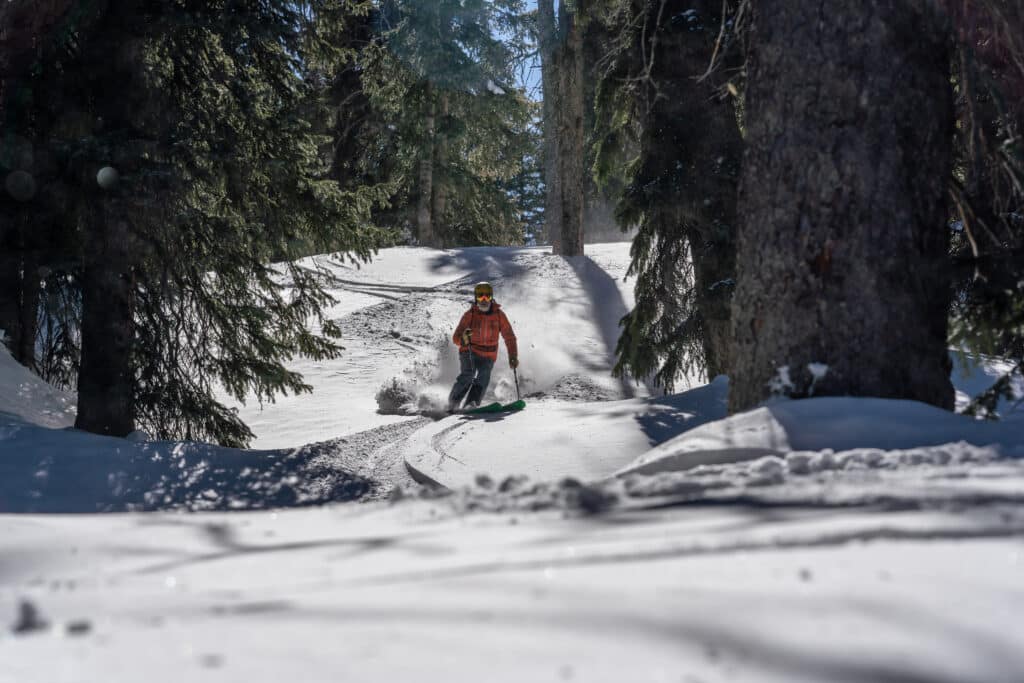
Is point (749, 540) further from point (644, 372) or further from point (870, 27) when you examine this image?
point (644, 372)

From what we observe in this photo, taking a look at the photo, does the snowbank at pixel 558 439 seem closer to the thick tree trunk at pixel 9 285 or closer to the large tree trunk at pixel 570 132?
the thick tree trunk at pixel 9 285

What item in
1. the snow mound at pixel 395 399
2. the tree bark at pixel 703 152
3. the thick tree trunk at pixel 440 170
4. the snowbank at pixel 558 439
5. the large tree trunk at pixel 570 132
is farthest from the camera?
the thick tree trunk at pixel 440 170

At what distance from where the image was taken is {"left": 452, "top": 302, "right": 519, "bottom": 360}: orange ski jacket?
11.4 m

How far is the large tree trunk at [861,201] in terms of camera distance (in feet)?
12.7

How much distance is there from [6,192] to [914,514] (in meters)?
7.96

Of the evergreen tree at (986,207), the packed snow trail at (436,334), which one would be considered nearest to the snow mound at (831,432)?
the evergreen tree at (986,207)

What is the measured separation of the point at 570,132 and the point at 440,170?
7.04m

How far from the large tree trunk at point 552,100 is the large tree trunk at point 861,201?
14.9 metres

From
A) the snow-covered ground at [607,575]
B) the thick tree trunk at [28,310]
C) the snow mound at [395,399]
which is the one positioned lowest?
the snow mound at [395,399]

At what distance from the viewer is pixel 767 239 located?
4.12m

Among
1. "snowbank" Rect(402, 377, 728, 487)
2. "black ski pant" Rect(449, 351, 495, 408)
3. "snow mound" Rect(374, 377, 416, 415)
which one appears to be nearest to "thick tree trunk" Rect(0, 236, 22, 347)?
"snowbank" Rect(402, 377, 728, 487)

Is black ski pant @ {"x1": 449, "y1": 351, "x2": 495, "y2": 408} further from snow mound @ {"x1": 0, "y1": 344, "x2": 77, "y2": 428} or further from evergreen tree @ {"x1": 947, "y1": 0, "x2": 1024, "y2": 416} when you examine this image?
evergreen tree @ {"x1": 947, "y1": 0, "x2": 1024, "y2": 416}

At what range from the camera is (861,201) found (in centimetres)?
388

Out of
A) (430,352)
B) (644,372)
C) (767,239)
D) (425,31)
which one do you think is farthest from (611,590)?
(425,31)
